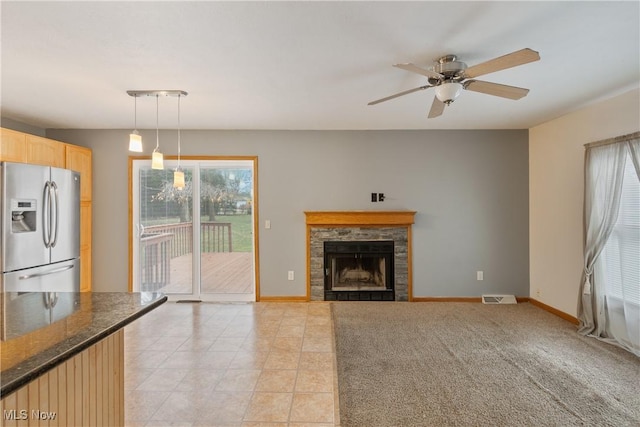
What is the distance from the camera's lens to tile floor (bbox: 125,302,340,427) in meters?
2.20

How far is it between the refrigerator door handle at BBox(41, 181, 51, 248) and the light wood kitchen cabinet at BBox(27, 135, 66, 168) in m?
0.42

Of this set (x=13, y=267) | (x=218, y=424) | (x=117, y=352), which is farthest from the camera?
(x=13, y=267)

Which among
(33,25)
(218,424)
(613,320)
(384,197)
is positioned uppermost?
(33,25)

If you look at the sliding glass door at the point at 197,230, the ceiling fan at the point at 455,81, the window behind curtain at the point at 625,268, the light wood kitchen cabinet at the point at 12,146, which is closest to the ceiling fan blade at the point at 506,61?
the ceiling fan at the point at 455,81

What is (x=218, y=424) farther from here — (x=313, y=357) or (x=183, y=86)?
(x=183, y=86)

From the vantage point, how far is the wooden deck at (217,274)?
15.7 feet

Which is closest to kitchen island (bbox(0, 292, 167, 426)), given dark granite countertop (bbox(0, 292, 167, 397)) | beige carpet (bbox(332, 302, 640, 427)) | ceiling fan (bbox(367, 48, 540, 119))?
dark granite countertop (bbox(0, 292, 167, 397))

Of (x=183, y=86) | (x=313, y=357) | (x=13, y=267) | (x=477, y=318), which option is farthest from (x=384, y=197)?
(x=13, y=267)

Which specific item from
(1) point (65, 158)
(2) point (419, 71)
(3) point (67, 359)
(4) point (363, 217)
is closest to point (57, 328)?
(3) point (67, 359)

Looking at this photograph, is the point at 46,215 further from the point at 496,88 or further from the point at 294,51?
the point at 496,88

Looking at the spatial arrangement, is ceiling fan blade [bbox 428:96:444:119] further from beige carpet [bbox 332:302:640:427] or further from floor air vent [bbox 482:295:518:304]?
floor air vent [bbox 482:295:518:304]

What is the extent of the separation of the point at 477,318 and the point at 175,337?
3514mm

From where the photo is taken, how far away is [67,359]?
3.11ft

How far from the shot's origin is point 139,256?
4.72 m
